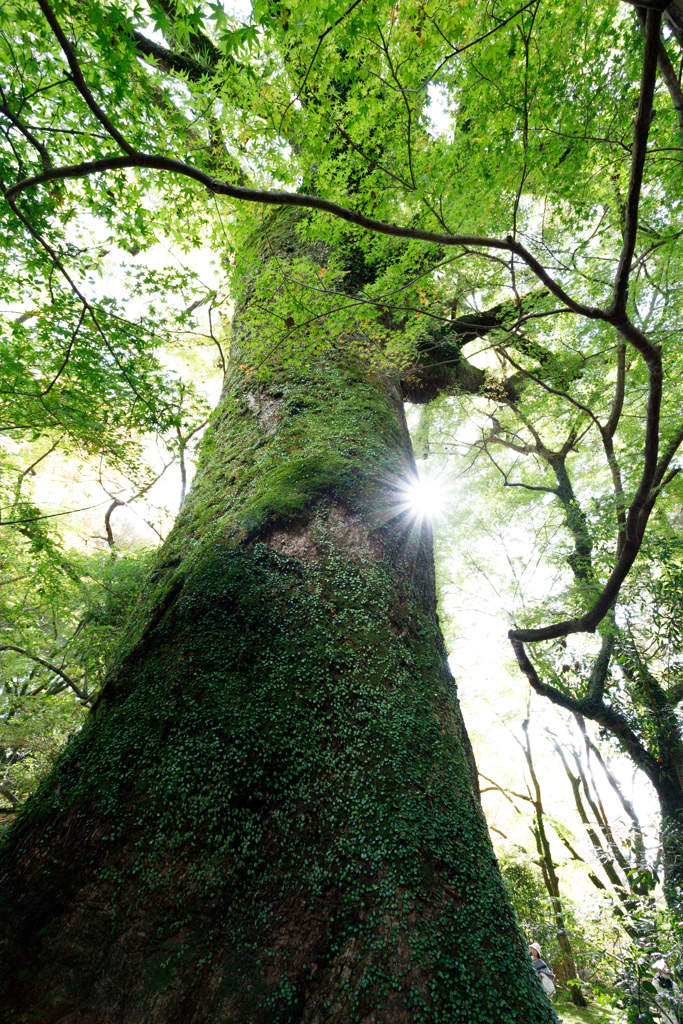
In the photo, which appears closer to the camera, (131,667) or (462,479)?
(131,667)

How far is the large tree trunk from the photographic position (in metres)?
1.60

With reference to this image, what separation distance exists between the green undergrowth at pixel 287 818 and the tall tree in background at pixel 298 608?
11 mm

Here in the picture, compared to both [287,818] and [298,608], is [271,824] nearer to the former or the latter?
[287,818]

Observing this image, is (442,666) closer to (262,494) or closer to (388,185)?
(262,494)

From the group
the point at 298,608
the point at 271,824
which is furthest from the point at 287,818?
the point at 298,608

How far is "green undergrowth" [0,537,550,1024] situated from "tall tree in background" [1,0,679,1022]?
1 centimetres

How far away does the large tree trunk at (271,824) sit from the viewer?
160 centimetres

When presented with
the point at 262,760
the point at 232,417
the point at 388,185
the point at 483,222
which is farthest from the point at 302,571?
the point at 483,222

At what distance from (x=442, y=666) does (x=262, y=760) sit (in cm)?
139

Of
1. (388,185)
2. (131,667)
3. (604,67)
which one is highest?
(604,67)

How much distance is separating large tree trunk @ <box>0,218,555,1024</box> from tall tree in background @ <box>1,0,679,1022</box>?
0.04ft

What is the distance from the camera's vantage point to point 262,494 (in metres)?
3.25

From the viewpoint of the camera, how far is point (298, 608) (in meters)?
2.57

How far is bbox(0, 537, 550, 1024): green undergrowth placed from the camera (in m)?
1.63
